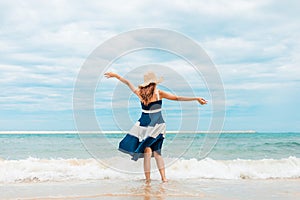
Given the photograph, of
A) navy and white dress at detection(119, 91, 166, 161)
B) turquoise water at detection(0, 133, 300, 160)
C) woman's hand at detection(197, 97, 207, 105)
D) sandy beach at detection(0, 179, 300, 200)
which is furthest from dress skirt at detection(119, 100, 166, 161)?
turquoise water at detection(0, 133, 300, 160)

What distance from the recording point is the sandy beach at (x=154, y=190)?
18.5 ft

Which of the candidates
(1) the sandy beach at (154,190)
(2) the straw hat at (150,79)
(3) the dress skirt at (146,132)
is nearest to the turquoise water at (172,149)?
(3) the dress skirt at (146,132)

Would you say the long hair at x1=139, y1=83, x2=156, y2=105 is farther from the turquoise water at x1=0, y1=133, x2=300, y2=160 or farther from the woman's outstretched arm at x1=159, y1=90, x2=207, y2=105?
the turquoise water at x1=0, y1=133, x2=300, y2=160

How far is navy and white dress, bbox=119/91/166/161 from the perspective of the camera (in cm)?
684

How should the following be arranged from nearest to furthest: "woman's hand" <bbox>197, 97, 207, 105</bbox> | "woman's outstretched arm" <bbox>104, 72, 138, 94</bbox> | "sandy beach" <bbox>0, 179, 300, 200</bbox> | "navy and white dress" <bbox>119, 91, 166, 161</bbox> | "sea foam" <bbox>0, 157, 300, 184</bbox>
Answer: "sandy beach" <bbox>0, 179, 300, 200</bbox>
"woman's hand" <bbox>197, 97, 207, 105</bbox>
"woman's outstretched arm" <bbox>104, 72, 138, 94</bbox>
"navy and white dress" <bbox>119, 91, 166, 161</bbox>
"sea foam" <bbox>0, 157, 300, 184</bbox>

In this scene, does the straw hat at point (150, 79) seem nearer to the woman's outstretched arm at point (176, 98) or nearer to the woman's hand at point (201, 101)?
the woman's outstretched arm at point (176, 98)

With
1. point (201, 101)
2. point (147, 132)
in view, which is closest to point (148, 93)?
point (147, 132)

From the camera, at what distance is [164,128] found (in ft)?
22.8

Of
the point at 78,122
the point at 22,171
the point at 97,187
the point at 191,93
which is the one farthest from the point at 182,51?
the point at 22,171

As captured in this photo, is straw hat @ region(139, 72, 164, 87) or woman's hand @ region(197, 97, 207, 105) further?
straw hat @ region(139, 72, 164, 87)

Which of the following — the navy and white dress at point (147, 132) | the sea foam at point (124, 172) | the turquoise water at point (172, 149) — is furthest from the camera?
the turquoise water at point (172, 149)

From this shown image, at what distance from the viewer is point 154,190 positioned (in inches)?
236

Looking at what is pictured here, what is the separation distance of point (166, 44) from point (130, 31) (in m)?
0.74

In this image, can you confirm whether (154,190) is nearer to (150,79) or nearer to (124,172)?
(150,79)
